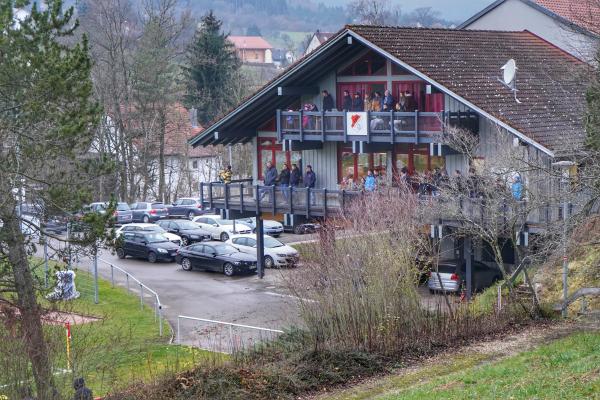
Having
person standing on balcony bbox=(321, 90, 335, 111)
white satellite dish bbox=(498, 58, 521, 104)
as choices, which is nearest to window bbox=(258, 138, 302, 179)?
person standing on balcony bbox=(321, 90, 335, 111)

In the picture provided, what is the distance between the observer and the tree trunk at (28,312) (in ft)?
49.2

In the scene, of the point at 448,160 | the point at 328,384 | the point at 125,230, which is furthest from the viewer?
the point at 125,230

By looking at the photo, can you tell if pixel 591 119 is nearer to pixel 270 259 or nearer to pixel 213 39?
pixel 270 259

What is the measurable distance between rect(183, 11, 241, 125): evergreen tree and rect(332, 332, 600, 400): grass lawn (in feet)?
172

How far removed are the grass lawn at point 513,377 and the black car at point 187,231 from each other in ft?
96.5

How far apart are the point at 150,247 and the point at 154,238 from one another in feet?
2.35

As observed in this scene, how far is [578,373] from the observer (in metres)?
14.7

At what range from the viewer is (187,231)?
158 ft

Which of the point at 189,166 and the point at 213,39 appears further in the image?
the point at 189,166

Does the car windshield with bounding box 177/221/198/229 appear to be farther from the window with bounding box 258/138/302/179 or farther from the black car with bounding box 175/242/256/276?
the window with bounding box 258/138/302/179

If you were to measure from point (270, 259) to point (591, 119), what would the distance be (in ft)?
67.0

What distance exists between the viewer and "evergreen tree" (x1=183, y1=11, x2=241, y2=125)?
229 ft

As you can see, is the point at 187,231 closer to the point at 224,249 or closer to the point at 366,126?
the point at 224,249

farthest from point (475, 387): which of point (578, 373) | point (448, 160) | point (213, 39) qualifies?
point (213, 39)
